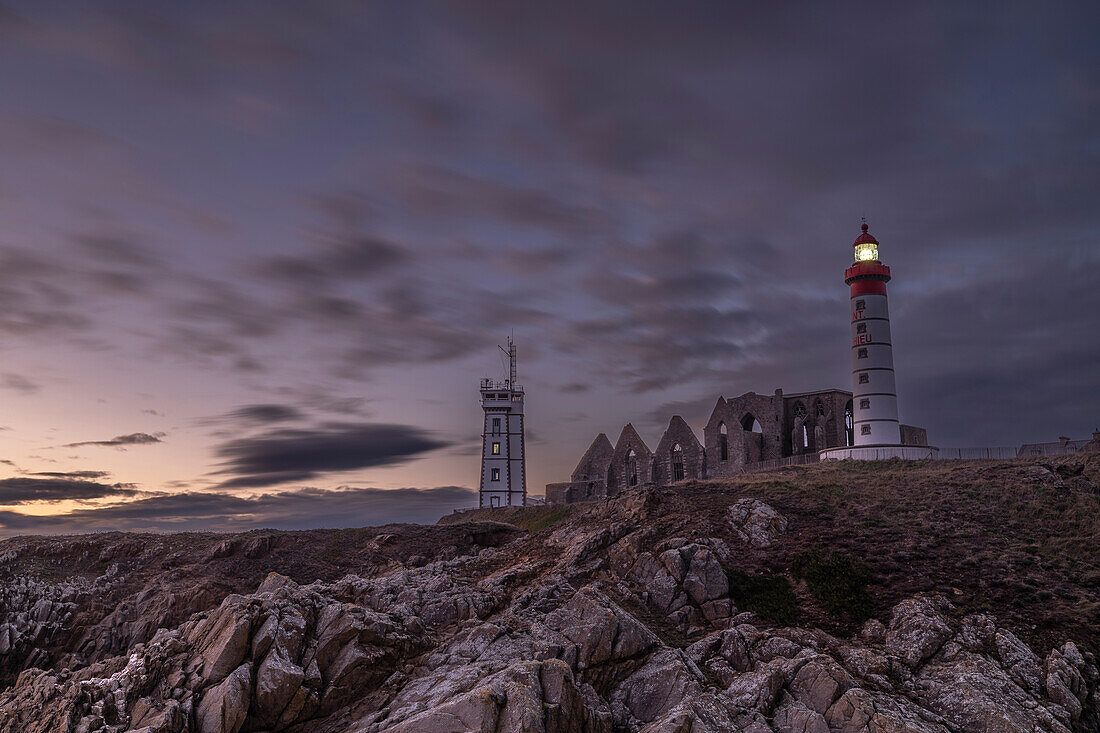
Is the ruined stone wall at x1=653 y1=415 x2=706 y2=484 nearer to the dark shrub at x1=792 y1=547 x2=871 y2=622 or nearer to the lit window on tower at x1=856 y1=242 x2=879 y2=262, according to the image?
the lit window on tower at x1=856 y1=242 x2=879 y2=262

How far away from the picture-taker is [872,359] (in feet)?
179

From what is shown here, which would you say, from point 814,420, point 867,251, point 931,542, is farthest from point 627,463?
point 931,542

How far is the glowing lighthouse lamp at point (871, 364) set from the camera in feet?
176

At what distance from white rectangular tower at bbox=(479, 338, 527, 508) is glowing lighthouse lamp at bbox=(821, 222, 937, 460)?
37.2m

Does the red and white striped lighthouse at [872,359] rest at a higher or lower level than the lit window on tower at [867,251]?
lower

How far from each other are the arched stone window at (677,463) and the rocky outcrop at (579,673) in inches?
1650

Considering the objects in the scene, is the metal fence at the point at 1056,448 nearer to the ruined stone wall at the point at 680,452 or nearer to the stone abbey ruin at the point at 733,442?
the stone abbey ruin at the point at 733,442

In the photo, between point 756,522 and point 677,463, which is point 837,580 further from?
point 677,463

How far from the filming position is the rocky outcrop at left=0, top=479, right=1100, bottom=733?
17844 millimetres

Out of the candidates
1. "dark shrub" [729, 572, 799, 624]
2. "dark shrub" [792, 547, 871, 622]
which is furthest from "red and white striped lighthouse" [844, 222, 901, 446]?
"dark shrub" [729, 572, 799, 624]

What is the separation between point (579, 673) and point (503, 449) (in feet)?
196

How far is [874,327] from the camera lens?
180 feet

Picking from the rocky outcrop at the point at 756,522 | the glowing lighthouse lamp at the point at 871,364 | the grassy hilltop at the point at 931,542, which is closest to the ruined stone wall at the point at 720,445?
the glowing lighthouse lamp at the point at 871,364

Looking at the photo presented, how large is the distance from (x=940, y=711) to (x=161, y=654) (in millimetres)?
24878
